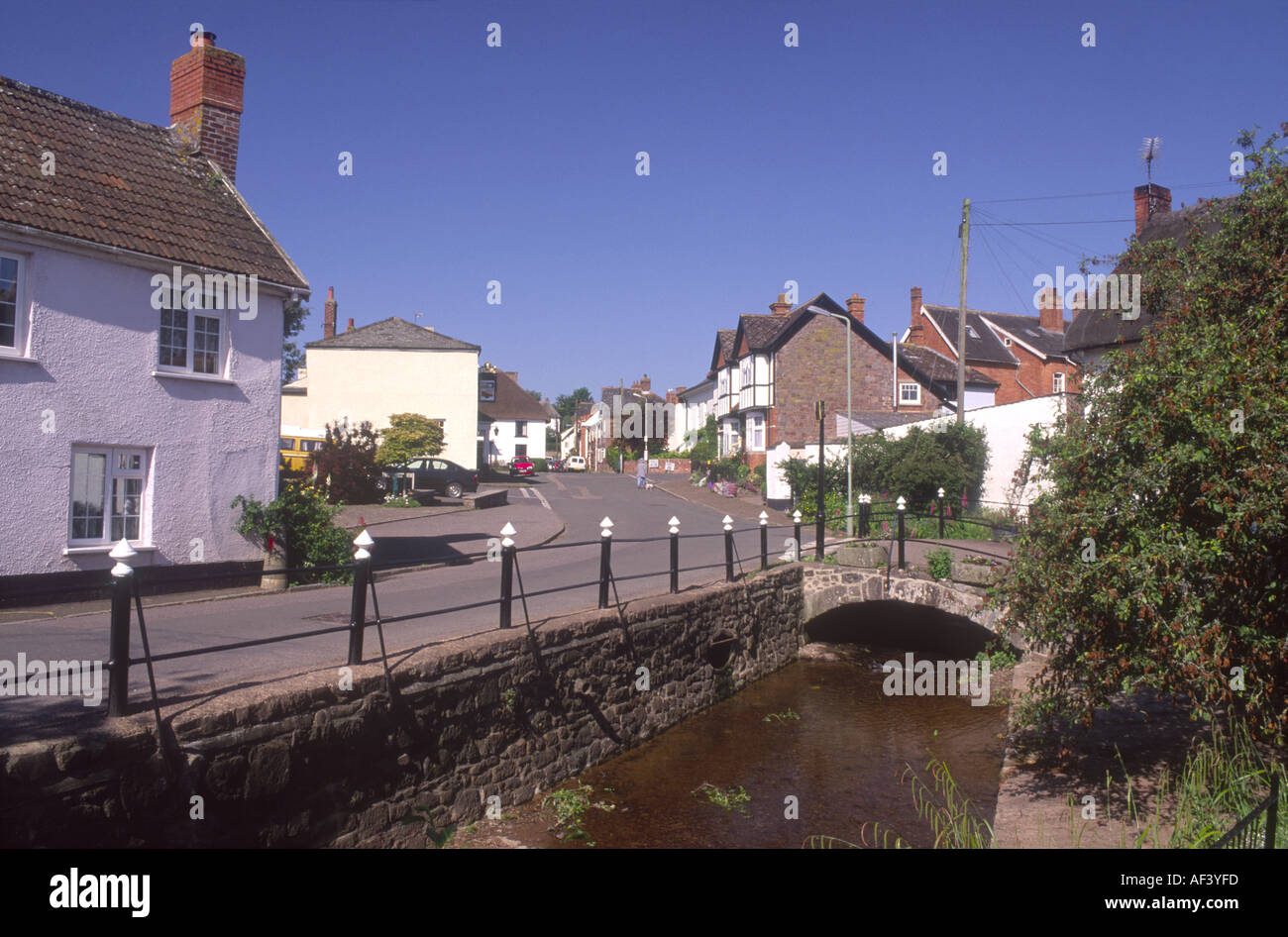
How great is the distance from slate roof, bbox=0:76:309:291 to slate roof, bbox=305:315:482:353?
2527cm

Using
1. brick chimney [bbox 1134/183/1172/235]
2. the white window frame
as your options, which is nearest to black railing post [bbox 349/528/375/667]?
the white window frame

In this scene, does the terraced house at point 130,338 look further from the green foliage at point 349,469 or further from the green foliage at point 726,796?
the green foliage at point 349,469

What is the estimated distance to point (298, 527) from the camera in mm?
14609

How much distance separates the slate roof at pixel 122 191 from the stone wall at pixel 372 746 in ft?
27.5

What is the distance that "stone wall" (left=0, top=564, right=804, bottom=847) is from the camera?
5.10 meters

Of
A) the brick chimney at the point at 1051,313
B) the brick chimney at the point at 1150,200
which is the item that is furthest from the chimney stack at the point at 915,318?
the brick chimney at the point at 1150,200

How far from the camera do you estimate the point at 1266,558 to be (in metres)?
6.84

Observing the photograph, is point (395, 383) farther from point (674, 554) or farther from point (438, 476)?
point (674, 554)

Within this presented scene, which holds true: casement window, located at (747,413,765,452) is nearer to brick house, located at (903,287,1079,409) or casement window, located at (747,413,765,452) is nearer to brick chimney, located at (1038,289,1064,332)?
brick house, located at (903,287,1079,409)

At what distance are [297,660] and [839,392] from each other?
117ft

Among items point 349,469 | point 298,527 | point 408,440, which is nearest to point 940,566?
point 298,527

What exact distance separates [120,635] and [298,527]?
9.58 m
